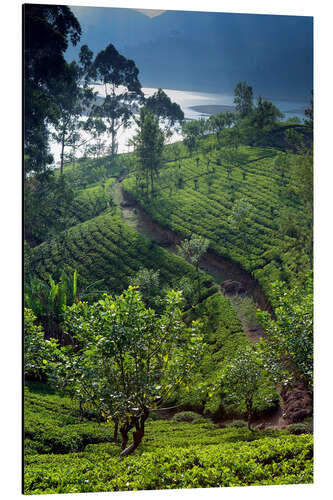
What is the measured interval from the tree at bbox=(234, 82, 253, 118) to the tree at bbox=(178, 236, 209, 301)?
6.35 ft

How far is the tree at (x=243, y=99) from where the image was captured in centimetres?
678

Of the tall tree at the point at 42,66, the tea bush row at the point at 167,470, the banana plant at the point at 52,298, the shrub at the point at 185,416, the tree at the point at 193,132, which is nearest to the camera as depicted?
the tea bush row at the point at 167,470

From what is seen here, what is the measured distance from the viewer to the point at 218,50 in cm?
670

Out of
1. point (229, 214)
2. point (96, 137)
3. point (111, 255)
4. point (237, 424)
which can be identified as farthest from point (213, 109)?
point (237, 424)

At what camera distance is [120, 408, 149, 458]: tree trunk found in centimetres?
544

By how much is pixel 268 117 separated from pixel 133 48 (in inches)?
83.2

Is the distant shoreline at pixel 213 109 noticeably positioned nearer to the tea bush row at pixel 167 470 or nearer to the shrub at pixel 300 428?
the shrub at pixel 300 428

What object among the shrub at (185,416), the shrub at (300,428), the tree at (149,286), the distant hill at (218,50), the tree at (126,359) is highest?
the distant hill at (218,50)

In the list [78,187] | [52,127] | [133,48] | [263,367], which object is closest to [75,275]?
[78,187]

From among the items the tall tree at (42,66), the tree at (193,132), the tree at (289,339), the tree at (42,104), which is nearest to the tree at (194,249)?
the tree at (289,339)

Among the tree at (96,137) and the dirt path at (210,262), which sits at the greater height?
the tree at (96,137)

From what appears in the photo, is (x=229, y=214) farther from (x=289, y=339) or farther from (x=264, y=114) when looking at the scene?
(x=289, y=339)

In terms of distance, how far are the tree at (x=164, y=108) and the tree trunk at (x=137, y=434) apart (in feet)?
12.6

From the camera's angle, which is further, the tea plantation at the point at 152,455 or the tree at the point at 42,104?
the tree at the point at 42,104
